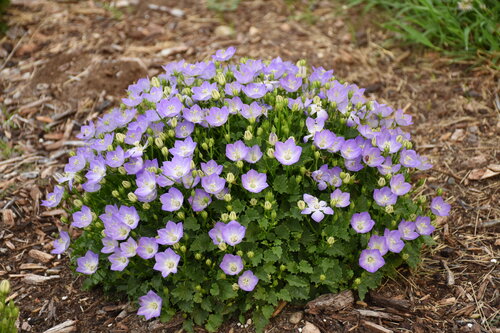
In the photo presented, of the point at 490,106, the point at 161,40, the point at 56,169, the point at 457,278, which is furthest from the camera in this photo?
the point at 161,40

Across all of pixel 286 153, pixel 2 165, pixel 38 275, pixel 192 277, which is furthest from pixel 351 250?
pixel 2 165

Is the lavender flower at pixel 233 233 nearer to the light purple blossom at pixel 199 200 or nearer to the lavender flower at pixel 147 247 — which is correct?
the light purple blossom at pixel 199 200

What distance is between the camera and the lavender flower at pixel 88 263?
3.26 m

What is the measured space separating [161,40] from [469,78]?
331cm

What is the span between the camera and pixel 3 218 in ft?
13.7

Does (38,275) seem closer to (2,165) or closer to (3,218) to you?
(3,218)

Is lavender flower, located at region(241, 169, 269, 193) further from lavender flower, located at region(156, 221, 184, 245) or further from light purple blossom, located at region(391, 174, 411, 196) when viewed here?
light purple blossom, located at region(391, 174, 411, 196)

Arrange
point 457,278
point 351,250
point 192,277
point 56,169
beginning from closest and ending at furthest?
point 192,277
point 351,250
point 457,278
point 56,169

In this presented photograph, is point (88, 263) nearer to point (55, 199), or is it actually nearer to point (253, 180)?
point (55, 199)

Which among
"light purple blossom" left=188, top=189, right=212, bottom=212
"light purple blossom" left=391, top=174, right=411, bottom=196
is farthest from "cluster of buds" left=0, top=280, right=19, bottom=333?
"light purple blossom" left=391, top=174, right=411, bottom=196

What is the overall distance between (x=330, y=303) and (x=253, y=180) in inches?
35.1

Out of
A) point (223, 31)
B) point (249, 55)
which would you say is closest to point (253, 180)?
point (249, 55)

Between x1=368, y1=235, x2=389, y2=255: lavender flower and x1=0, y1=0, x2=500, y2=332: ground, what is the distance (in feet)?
1.28

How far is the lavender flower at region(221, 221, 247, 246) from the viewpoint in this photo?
2.96 metres
